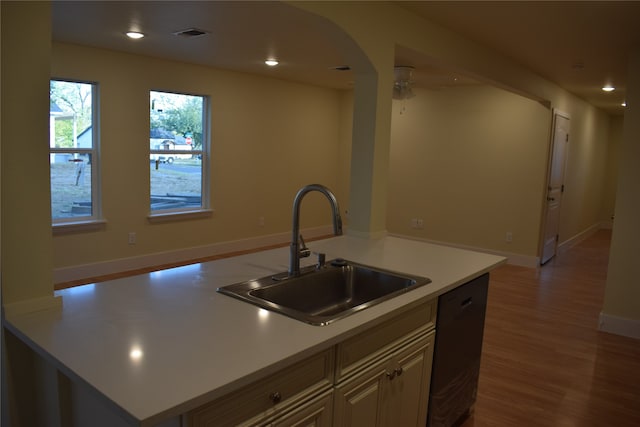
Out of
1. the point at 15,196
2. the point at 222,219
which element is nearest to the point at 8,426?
the point at 15,196

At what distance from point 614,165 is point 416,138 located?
16.7 feet

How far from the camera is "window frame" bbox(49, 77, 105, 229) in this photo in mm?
4573

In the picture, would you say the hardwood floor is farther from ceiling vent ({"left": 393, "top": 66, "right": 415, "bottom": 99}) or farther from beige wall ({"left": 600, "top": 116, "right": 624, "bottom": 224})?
beige wall ({"left": 600, "top": 116, "right": 624, "bottom": 224})

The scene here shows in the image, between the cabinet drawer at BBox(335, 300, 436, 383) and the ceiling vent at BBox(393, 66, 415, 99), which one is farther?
the ceiling vent at BBox(393, 66, 415, 99)

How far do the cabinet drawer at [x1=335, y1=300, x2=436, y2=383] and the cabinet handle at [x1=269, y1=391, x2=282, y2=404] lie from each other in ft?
0.86

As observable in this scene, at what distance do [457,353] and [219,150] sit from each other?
4266mm

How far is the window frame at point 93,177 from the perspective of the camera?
4573mm

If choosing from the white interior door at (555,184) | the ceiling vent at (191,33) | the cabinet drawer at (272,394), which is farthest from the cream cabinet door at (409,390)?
the white interior door at (555,184)

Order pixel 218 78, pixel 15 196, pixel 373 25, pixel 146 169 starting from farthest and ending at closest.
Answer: pixel 218 78
pixel 146 169
pixel 373 25
pixel 15 196

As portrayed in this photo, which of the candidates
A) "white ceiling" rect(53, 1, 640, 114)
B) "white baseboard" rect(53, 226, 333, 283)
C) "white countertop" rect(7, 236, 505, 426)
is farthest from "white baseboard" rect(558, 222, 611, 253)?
"white countertop" rect(7, 236, 505, 426)

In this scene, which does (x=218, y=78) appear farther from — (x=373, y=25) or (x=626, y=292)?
(x=626, y=292)

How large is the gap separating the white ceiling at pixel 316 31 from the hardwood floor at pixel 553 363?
2.19 m

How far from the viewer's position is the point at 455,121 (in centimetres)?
641

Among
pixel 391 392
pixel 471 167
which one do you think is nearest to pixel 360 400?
pixel 391 392
